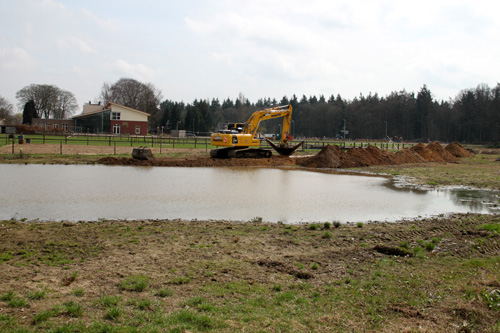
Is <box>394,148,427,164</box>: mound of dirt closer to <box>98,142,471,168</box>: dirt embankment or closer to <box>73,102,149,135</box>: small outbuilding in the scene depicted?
<box>98,142,471,168</box>: dirt embankment

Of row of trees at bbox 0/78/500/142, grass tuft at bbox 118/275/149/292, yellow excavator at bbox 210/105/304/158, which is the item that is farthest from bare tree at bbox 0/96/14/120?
grass tuft at bbox 118/275/149/292

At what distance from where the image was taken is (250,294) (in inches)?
237

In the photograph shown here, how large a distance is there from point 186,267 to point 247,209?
6479 millimetres

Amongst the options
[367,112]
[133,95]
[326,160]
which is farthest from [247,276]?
[367,112]

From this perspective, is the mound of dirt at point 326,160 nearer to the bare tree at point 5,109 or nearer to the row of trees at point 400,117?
the row of trees at point 400,117

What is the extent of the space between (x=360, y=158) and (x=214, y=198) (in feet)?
67.7

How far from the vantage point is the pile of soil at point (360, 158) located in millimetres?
31594

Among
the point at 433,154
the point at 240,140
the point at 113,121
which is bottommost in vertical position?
the point at 433,154

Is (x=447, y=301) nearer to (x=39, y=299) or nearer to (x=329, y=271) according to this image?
(x=329, y=271)

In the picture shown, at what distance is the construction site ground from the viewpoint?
16.8ft

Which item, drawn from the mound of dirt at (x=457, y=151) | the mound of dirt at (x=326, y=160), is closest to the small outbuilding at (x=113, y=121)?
the mound of dirt at (x=326, y=160)

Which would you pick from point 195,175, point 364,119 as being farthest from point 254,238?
point 364,119

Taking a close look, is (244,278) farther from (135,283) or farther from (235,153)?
(235,153)

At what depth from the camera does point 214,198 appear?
1558 centimetres
